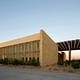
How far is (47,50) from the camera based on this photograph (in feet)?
136

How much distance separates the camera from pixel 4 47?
2333 inches

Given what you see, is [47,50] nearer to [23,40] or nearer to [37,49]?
[37,49]

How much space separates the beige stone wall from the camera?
3988cm

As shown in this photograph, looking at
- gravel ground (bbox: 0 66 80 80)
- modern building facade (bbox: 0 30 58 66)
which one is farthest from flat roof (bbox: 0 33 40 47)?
gravel ground (bbox: 0 66 80 80)

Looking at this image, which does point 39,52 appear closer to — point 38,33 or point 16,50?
point 38,33

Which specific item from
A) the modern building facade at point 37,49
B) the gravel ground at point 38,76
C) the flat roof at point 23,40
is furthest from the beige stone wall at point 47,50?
the gravel ground at point 38,76

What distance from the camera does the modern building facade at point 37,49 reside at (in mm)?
40156

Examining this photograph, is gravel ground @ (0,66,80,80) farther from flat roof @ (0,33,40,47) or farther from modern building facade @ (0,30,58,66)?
flat roof @ (0,33,40,47)

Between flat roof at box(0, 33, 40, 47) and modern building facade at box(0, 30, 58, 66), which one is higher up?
flat roof at box(0, 33, 40, 47)

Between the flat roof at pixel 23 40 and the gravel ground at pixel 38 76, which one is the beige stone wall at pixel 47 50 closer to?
the flat roof at pixel 23 40

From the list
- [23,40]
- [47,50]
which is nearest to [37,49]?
[47,50]

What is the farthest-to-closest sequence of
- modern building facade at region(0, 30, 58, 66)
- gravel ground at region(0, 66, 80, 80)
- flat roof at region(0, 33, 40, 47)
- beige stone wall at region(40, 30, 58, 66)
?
flat roof at region(0, 33, 40, 47) → modern building facade at region(0, 30, 58, 66) → beige stone wall at region(40, 30, 58, 66) → gravel ground at region(0, 66, 80, 80)

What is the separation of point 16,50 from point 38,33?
37.2 feet

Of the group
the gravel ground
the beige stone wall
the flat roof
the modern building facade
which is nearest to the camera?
the gravel ground
